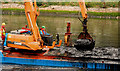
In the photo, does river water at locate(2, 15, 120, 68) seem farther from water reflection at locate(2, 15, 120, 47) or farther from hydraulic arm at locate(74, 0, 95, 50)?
hydraulic arm at locate(74, 0, 95, 50)

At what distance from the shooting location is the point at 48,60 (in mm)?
12914

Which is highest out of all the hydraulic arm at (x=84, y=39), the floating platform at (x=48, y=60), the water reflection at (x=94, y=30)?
the hydraulic arm at (x=84, y=39)

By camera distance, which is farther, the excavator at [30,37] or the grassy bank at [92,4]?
the grassy bank at [92,4]

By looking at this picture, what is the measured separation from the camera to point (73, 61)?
42.1ft

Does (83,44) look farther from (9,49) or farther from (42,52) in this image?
(9,49)

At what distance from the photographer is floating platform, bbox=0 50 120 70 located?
41.9ft

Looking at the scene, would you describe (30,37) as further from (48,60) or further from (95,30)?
(95,30)

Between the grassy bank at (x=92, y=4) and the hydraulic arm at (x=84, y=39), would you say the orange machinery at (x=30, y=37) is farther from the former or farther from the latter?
the grassy bank at (x=92, y=4)

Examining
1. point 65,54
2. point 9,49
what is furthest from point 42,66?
point 9,49

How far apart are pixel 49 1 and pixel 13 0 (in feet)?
38.2

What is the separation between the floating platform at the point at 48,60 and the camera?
1276cm

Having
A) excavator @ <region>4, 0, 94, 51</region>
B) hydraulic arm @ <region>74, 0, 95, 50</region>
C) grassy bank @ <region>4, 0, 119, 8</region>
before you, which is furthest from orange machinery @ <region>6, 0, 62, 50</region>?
grassy bank @ <region>4, 0, 119, 8</region>

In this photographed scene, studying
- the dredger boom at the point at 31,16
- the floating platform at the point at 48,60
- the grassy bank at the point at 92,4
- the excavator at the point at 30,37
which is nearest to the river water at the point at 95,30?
the floating platform at the point at 48,60

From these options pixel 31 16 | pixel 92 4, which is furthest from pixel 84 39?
pixel 92 4
